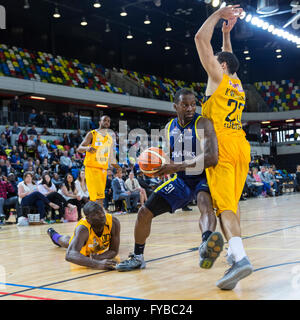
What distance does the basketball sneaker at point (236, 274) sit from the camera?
288 centimetres

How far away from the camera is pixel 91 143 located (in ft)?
25.1

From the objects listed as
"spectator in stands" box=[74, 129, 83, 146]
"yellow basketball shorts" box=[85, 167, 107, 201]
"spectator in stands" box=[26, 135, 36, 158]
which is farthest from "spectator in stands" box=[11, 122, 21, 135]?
"yellow basketball shorts" box=[85, 167, 107, 201]

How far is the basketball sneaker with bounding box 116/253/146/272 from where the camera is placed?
3.91 m

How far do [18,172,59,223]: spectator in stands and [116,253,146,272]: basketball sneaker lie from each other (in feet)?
20.4

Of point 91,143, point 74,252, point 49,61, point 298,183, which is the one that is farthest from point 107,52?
point 74,252

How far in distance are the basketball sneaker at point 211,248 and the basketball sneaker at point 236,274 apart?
14 centimetres

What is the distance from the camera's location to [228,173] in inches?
128

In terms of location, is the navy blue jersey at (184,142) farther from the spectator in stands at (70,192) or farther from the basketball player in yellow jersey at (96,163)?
the spectator in stands at (70,192)

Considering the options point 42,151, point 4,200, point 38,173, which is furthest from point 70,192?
point 42,151

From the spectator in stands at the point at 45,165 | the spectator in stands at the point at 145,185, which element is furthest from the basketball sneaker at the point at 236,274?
the spectator in stands at the point at 45,165

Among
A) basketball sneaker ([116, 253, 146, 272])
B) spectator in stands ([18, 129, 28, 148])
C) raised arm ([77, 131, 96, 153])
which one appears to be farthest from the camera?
spectator in stands ([18, 129, 28, 148])

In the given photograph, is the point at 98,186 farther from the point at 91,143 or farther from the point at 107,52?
the point at 107,52

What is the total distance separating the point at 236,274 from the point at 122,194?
31.0 feet

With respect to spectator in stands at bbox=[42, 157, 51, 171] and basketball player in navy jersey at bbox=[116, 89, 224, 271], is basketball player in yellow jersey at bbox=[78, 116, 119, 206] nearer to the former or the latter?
basketball player in navy jersey at bbox=[116, 89, 224, 271]
